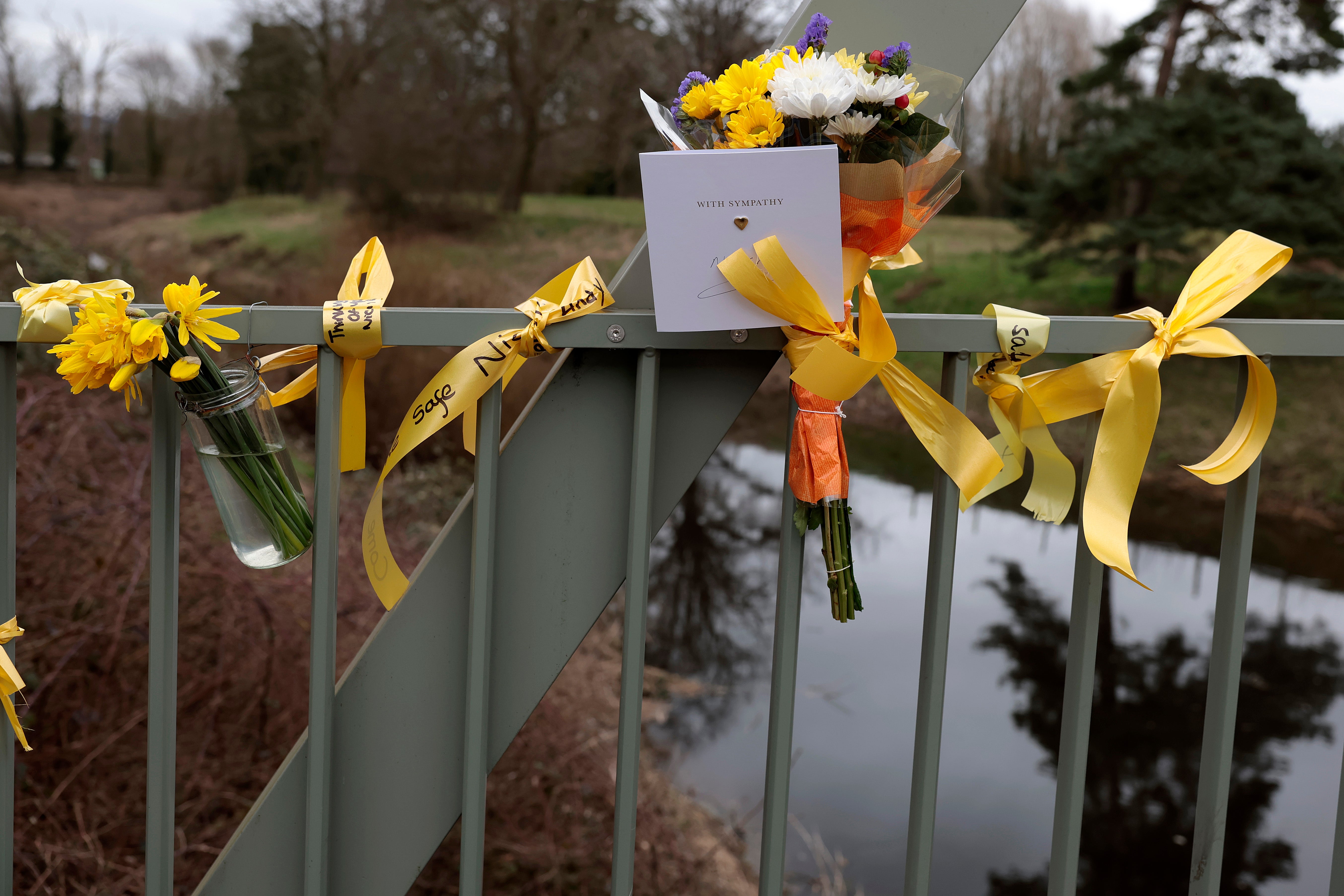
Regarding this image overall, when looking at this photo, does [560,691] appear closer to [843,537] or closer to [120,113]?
[843,537]

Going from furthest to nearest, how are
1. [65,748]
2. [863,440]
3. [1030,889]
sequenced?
[863,440] < [1030,889] < [65,748]

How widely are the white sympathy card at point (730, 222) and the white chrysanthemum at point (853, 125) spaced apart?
27mm

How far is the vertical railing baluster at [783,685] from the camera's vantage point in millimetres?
1035

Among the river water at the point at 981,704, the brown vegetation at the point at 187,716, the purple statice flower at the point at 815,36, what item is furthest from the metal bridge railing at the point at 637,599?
the river water at the point at 981,704

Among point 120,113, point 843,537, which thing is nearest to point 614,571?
point 843,537

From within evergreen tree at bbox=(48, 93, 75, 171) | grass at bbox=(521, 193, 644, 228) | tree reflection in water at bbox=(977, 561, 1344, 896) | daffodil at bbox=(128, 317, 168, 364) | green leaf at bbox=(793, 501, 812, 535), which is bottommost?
tree reflection in water at bbox=(977, 561, 1344, 896)

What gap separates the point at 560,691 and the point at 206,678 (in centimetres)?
137

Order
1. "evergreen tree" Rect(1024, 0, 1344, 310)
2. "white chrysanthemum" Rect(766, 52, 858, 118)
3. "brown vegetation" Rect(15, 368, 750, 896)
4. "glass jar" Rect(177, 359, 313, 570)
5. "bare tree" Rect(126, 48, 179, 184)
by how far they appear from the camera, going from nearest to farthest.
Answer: "white chrysanthemum" Rect(766, 52, 858, 118) < "glass jar" Rect(177, 359, 313, 570) < "brown vegetation" Rect(15, 368, 750, 896) < "evergreen tree" Rect(1024, 0, 1344, 310) < "bare tree" Rect(126, 48, 179, 184)

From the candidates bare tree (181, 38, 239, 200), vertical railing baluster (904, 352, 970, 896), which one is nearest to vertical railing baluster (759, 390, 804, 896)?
vertical railing baluster (904, 352, 970, 896)

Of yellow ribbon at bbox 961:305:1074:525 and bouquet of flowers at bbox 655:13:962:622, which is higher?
bouquet of flowers at bbox 655:13:962:622

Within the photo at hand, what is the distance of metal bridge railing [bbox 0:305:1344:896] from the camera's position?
0.99m

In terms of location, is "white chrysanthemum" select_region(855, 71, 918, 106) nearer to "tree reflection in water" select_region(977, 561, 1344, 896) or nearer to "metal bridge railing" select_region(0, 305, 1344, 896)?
"metal bridge railing" select_region(0, 305, 1344, 896)

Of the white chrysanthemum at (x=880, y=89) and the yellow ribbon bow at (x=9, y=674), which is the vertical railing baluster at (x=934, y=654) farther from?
the yellow ribbon bow at (x=9, y=674)

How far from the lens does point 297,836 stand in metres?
1.10
